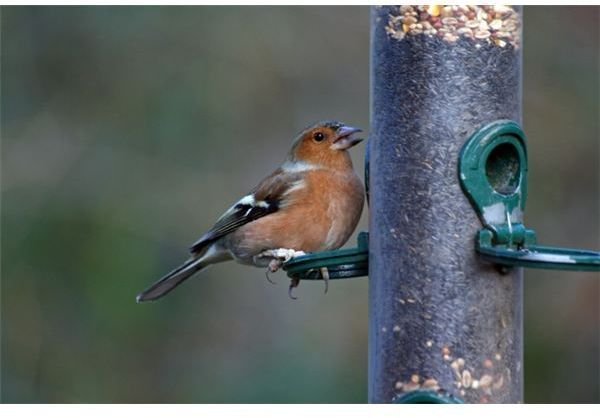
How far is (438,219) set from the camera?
21.6 feet

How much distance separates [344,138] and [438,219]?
2097mm

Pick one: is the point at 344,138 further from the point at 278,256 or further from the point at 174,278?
the point at 174,278

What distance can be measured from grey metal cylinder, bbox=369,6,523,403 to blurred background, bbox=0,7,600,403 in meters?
4.73

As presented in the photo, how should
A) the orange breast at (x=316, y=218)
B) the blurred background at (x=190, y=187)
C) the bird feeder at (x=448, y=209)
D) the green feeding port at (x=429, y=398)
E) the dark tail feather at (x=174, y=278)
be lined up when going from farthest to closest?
1. the blurred background at (x=190, y=187)
2. the dark tail feather at (x=174, y=278)
3. the orange breast at (x=316, y=218)
4. the bird feeder at (x=448, y=209)
5. the green feeding port at (x=429, y=398)

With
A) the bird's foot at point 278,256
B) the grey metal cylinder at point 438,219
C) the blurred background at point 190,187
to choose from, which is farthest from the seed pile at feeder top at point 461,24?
the blurred background at point 190,187

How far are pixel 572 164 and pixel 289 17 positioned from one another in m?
3.20

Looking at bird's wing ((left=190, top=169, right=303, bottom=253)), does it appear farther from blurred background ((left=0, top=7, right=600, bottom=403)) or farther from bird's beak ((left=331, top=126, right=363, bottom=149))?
blurred background ((left=0, top=7, right=600, bottom=403))

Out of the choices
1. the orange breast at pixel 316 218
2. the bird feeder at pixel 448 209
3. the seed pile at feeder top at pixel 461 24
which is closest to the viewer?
the bird feeder at pixel 448 209

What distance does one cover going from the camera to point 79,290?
12.6 metres

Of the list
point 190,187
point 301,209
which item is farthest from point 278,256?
point 190,187

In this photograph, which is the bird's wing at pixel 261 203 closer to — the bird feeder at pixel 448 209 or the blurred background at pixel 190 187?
the bird feeder at pixel 448 209

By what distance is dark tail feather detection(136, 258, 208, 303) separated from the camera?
921 cm

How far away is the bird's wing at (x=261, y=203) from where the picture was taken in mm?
8508

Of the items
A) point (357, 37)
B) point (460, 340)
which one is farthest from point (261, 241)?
point (357, 37)
